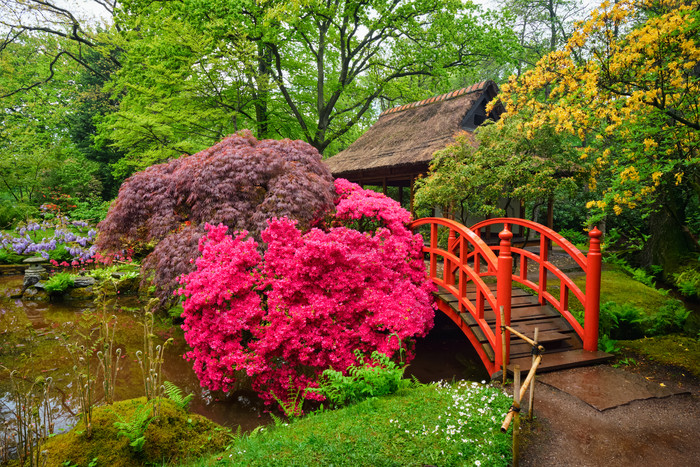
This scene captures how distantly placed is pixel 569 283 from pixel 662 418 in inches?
68.5

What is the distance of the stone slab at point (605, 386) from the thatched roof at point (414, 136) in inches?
258

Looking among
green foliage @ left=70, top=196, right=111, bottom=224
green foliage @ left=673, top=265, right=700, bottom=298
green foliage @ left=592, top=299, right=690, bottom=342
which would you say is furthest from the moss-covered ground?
green foliage @ left=70, top=196, right=111, bottom=224

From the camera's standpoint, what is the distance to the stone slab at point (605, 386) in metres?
3.63

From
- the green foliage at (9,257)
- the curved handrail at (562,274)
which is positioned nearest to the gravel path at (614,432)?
the curved handrail at (562,274)

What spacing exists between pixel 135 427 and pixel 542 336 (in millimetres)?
4282

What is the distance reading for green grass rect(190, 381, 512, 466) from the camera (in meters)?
2.80

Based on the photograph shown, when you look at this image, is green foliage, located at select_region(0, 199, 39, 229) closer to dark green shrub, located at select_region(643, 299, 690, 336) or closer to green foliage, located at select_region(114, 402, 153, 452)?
green foliage, located at select_region(114, 402, 153, 452)

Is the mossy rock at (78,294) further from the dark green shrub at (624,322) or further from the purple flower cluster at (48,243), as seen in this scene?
the dark green shrub at (624,322)

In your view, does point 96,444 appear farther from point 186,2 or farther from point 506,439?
point 186,2

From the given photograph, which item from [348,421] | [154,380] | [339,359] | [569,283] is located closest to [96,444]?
[154,380]

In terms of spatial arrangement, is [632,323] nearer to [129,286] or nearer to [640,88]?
[640,88]

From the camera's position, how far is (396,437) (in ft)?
9.96

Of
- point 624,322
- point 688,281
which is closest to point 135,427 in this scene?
point 624,322

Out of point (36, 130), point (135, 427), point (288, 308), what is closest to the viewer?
point (135, 427)
